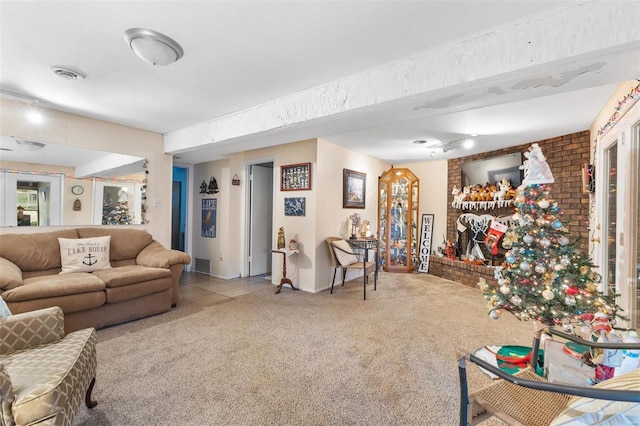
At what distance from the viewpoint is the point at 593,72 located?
1922 millimetres

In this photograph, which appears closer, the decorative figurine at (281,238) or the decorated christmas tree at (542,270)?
the decorated christmas tree at (542,270)

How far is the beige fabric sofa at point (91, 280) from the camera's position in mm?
2545

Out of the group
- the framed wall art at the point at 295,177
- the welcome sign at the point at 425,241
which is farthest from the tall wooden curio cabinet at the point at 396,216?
the framed wall art at the point at 295,177

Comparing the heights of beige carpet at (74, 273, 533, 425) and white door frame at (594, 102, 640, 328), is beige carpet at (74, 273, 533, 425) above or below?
below

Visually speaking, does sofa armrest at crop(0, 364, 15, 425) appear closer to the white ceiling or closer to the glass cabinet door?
the white ceiling

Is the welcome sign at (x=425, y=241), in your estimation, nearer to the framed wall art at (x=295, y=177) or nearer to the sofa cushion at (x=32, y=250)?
the framed wall art at (x=295, y=177)

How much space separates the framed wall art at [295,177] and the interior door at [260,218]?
0.89 meters

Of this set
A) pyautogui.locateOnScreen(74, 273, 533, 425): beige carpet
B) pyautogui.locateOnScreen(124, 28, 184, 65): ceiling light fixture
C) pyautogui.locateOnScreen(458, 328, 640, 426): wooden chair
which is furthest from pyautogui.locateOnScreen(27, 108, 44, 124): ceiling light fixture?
pyautogui.locateOnScreen(458, 328, 640, 426): wooden chair

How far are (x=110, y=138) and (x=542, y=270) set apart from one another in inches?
195

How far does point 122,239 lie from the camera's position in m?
3.70

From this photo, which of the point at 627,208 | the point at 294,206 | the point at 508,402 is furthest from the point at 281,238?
the point at 627,208

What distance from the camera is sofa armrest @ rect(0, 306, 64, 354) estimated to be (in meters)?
1.66

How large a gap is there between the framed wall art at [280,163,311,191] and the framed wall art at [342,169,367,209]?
0.81 m

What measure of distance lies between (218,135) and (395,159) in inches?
144
